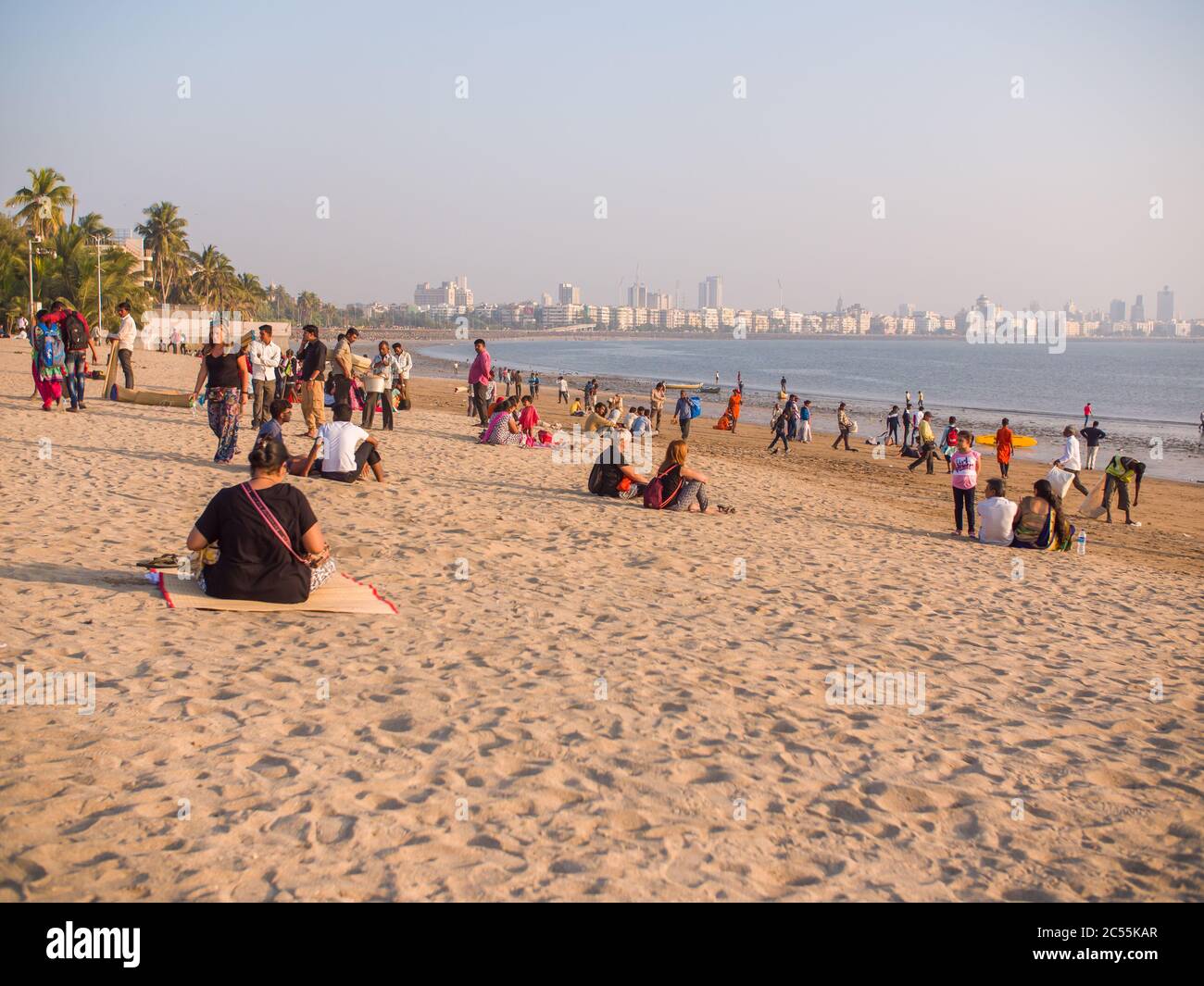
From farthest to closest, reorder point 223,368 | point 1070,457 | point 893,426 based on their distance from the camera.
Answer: point 893,426 → point 1070,457 → point 223,368

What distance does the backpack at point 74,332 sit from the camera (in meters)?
15.5

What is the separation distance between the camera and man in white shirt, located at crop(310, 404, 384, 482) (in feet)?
39.2

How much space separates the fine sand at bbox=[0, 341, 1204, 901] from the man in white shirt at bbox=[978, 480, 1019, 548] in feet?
6.22

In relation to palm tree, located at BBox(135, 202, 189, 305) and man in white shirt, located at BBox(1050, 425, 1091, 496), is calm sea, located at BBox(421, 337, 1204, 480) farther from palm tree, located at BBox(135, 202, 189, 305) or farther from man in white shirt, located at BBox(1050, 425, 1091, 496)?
palm tree, located at BBox(135, 202, 189, 305)

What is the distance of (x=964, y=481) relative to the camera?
516 inches

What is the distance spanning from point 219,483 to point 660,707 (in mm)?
7929

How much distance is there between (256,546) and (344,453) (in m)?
5.42

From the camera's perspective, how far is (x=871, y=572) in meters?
9.93

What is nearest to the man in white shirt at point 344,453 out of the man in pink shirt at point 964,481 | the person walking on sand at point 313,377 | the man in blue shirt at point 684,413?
the person walking on sand at point 313,377

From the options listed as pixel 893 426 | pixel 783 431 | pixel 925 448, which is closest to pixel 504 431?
pixel 925 448

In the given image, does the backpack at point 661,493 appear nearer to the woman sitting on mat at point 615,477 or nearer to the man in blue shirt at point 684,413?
the woman sitting on mat at point 615,477

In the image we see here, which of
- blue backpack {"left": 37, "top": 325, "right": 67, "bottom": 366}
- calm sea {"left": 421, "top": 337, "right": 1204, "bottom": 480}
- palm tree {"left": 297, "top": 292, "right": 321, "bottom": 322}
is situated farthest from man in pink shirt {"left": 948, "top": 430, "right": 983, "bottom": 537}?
A: palm tree {"left": 297, "top": 292, "right": 321, "bottom": 322}

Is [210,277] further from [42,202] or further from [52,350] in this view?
[52,350]
